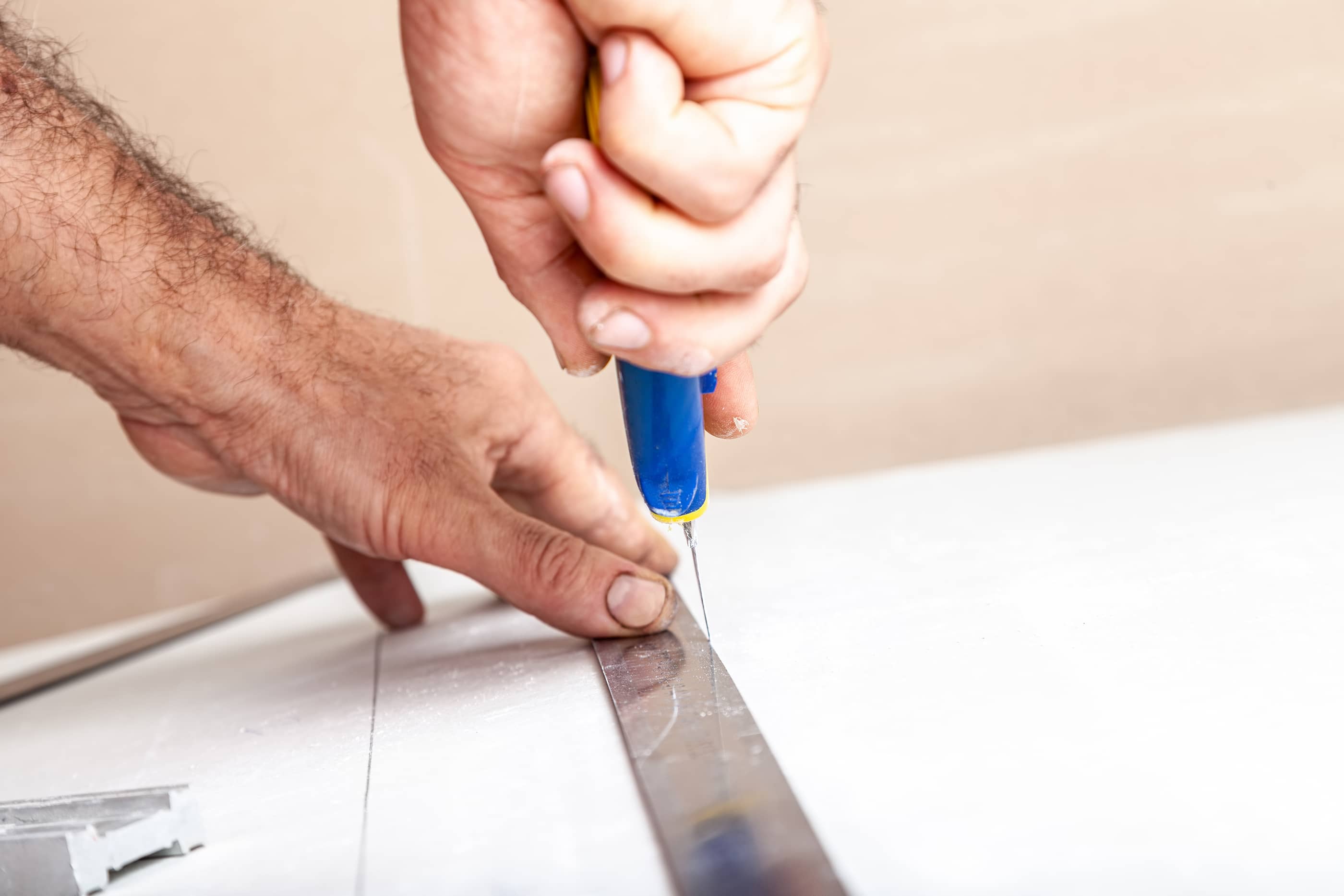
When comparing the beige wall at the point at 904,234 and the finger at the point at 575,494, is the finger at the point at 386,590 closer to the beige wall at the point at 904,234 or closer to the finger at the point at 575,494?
the finger at the point at 575,494

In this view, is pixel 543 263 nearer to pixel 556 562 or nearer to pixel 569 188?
pixel 569 188

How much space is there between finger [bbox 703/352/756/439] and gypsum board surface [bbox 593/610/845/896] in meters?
0.18

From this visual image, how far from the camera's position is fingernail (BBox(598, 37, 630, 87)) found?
52cm

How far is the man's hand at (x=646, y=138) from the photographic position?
53cm

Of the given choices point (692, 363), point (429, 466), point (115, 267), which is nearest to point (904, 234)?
point (429, 466)

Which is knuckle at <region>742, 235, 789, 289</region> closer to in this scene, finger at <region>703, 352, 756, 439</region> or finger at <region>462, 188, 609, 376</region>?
finger at <region>462, 188, 609, 376</region>

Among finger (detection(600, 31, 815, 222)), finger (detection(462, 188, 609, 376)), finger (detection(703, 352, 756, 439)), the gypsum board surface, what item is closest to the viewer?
the gypsum board surface

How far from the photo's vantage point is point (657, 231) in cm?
55

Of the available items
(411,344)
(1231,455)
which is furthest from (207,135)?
(1231,455)

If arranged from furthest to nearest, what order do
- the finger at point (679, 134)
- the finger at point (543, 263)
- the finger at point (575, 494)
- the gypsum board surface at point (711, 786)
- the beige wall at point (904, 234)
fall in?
1. the beige wall at point (904, 234)
2. the finger at point (575, 494)
3. the finger at point (543, 263)
4. the finger at point (679, 134)
5. the gypsum board surface at point (711, 786)

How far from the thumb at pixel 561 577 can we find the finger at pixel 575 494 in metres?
0.16

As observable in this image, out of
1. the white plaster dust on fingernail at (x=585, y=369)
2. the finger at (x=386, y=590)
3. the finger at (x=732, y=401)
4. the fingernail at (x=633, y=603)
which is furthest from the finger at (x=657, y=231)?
the finger at (x=386, y=590)

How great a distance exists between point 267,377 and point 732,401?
1.55 feet

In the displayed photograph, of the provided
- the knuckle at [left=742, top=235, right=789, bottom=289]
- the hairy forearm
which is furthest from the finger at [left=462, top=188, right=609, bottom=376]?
the hairy forearm
